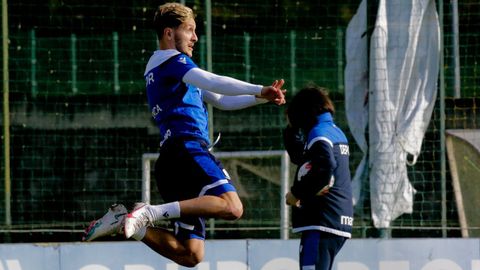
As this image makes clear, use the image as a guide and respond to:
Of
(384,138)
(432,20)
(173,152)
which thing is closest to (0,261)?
(173,152)

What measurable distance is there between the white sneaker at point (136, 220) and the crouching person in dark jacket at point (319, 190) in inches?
39.1

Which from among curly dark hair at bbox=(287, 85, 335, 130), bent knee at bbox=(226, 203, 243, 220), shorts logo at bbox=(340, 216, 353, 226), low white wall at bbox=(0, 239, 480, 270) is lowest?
low white wall at bbox=(0, 239, 480, 270)

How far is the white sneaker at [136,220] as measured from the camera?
255 inches

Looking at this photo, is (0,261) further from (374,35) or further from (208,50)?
(374,35)

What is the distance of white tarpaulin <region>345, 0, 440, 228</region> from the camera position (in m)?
10.0

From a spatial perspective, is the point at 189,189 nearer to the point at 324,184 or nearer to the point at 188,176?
the point at 188,176

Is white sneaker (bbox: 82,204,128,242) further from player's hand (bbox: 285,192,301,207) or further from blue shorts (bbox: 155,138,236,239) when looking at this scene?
player's hand (bbox: 285,192,301,207)

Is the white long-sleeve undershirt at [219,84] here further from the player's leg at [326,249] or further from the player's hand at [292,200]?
the player's leg at [326,249]

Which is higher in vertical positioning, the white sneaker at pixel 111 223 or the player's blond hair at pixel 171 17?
the player's blond hair at pixel 171 17

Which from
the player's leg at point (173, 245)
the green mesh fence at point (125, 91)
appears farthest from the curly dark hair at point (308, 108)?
the green mesh fence at point (125, 91)

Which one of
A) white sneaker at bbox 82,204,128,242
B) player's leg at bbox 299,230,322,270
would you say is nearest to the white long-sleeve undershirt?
white sneaker at bbox 82,204,128,242

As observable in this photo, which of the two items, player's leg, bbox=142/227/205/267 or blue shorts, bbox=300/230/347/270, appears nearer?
player's leg, bbox=142/227/205/267

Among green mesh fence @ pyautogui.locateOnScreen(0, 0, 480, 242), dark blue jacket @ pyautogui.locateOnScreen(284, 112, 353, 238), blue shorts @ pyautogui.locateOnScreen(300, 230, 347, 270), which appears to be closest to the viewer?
dark blue jacket @ pyautogui.locateOnScreen(284, 112, 353, 238)

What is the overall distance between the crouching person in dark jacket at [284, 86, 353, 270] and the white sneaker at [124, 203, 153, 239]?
99 centimetres
